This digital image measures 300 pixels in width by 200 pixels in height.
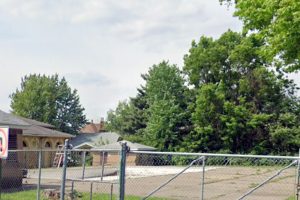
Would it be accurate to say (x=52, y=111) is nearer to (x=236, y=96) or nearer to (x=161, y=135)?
(x=161, y=135)

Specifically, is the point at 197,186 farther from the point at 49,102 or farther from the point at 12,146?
the point at 49,102

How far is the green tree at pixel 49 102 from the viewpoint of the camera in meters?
64.9

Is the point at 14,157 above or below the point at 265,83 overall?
below

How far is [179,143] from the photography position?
51.4m

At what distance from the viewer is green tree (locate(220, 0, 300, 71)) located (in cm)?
1376

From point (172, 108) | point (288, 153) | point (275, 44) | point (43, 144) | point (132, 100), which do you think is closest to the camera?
point (275, 44)

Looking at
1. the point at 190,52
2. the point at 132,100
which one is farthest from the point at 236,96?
the point at 132,100

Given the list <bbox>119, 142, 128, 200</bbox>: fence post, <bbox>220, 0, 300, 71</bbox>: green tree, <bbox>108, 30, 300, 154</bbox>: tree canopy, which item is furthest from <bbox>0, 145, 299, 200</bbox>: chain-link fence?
<bbox>108, 30, 300, 154</bbox>: tree canopy

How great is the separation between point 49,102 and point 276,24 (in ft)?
181

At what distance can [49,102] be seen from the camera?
6638 centimetres

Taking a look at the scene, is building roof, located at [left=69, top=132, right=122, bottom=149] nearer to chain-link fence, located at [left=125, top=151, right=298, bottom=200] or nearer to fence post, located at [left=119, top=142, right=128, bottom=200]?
chain-link fence, located at [left=125, top=151, right=298, bottom=200]

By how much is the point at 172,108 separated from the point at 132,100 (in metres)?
12.9

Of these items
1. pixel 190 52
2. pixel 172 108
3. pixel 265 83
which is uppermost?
→ pixel 190 52

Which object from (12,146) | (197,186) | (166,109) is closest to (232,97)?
(166,109)
